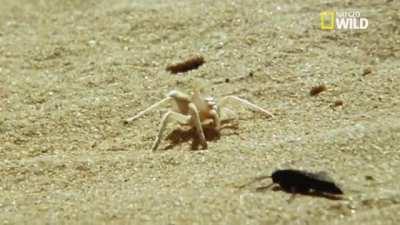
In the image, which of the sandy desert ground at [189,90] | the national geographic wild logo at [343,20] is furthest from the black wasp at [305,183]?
the national geographic wild logo at [343,20]

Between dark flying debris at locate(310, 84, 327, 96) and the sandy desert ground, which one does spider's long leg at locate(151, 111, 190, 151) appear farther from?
dark flying debris at locate(310, 84, 327, 96)

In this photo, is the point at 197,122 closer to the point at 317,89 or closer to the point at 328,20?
the point at 317,89

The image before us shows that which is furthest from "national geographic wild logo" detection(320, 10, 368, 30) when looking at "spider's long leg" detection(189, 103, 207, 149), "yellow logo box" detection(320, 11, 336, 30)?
"spider's long leg" detection(189, 103, 207, 149)

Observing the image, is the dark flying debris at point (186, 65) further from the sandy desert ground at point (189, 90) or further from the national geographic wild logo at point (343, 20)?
the national geographic wild logo at point (343, 20)

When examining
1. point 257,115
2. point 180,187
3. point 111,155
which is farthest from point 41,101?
point 180,187

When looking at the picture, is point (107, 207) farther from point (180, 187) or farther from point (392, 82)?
point (392, 82)

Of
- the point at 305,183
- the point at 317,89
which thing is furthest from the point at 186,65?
the point at 305,183
